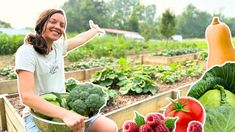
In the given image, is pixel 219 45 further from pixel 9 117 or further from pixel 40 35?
pixel 9 117

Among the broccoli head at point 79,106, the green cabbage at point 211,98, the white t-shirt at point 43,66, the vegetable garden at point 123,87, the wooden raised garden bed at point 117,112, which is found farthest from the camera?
the vegetable garden at point 123,87

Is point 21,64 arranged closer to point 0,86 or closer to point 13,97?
point 13,97

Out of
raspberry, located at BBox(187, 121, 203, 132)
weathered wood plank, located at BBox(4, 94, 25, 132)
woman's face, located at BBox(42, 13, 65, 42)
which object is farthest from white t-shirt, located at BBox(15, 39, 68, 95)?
raspberry, located at BBox(187, 121, 203, 132)

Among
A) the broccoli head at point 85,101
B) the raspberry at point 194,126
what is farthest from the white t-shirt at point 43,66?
the raspberry at point 194,126

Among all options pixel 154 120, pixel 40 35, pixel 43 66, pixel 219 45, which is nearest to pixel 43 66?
pixel 43 66

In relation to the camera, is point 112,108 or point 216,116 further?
point 112,108

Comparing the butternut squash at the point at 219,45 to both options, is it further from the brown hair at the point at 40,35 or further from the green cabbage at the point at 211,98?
the brown hair at the point at 40,35

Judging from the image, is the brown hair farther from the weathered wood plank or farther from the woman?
the weathered wood plank

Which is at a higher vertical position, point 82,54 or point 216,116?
point 216,116

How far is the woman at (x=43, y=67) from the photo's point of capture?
1.21 metres

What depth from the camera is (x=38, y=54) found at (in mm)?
1433

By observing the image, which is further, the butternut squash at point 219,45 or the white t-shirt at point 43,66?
the white t-shirt at point 43,66

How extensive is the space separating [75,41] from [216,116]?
1.42 m

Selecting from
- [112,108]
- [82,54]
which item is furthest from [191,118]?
[82,54]
